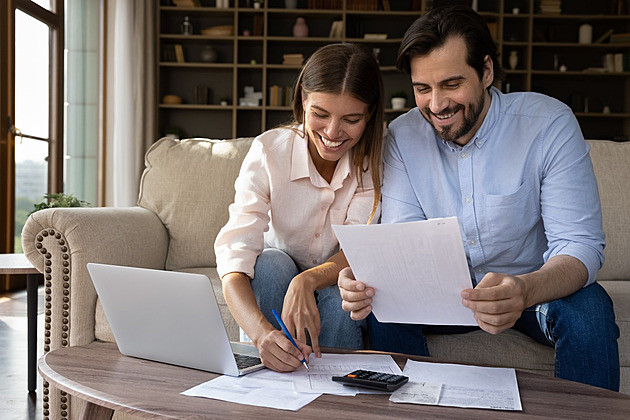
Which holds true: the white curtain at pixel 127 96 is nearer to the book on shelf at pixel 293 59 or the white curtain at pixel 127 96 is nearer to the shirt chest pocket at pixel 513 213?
the book on shelf at pixel 293 59

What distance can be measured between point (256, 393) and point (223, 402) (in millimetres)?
61

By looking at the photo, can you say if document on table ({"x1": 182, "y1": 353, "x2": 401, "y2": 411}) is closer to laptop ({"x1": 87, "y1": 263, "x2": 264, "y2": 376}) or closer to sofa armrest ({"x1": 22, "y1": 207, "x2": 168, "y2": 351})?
laptop ({"x1": 87, "y1": 263, "x2": 264, "y2": 376})

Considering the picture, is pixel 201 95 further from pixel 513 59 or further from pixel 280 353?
pixel 280 353

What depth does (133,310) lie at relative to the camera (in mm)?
1219

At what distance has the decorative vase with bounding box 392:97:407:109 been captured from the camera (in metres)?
5.99

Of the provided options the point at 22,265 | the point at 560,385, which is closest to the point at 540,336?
the point at 560,385

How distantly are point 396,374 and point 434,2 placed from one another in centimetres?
537

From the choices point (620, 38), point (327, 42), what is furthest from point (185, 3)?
point (620, 38)

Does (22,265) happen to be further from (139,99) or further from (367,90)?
(139,99)

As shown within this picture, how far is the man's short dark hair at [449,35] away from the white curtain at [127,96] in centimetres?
434

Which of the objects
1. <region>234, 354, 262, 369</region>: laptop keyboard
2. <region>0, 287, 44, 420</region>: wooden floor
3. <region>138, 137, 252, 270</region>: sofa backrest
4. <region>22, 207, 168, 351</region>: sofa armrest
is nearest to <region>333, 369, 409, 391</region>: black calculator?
<region>234, 354, 262, 369</region>: laptop keyboard

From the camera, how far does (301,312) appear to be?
4.61ft

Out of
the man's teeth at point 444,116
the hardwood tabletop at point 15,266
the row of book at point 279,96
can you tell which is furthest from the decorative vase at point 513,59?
the man's teeth at point 444,116

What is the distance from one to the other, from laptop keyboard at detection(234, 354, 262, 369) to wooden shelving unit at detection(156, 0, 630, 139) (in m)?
4.87
